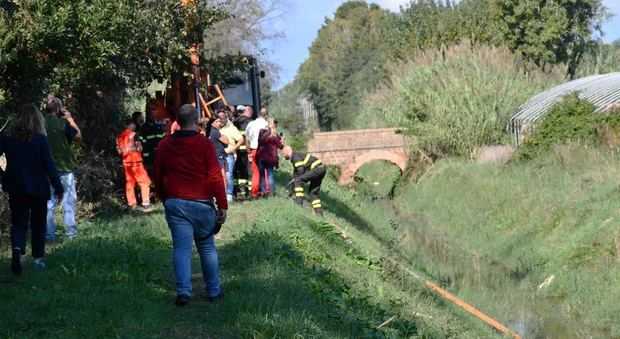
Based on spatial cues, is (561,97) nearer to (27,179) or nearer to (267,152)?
(267,152)

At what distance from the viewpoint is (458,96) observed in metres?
39.6

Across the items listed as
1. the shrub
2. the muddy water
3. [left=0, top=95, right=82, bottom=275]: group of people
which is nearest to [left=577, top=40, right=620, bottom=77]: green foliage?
the shrub

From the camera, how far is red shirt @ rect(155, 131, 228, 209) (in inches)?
375

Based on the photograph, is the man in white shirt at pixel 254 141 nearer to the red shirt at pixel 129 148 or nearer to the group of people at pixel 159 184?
the red shirt at pixel 129 148

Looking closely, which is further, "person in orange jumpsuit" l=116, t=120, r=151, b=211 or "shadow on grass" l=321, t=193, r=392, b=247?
"shadow on grass" l=321, t=193, r=392, b=247

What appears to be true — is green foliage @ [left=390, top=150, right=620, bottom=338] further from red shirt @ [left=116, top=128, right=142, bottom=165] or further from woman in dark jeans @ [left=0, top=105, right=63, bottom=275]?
woman in dark jeans @ [left=0, top=105, right=63, bottom=275]

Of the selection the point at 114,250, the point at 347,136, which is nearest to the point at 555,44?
the point at 347,136

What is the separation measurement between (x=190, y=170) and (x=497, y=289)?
1178 centimetres

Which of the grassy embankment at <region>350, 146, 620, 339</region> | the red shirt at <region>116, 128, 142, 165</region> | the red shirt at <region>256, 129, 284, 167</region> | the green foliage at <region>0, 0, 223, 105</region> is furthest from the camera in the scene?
the red shirt at <region>256, 129, 284, 167</region>

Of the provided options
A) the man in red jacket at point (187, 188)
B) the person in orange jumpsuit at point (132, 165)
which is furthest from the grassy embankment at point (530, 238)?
the man in red jacket at point (187, 188)

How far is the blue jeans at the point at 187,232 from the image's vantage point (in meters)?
9.52

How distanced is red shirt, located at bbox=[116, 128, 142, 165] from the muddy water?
620 cm

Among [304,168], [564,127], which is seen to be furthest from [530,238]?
[564,127]

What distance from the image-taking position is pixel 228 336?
857cm
